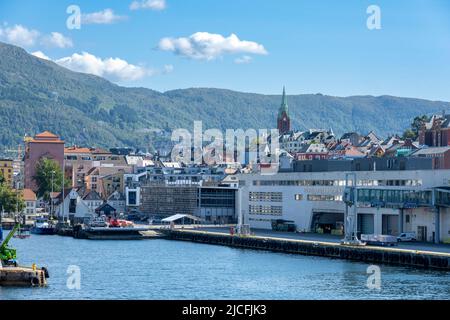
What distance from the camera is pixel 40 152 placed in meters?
151

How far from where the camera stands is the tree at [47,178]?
13812 cm

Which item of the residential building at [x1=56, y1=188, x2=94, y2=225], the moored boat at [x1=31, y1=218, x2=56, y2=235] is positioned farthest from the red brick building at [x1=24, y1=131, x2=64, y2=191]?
the moored boat at [x1=31, y1=218, x2=56, y2=235]

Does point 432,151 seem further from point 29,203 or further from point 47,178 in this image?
point 47,178

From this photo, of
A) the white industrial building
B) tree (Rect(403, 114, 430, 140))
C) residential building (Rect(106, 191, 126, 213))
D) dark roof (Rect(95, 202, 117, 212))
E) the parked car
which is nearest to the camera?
the white industrial building

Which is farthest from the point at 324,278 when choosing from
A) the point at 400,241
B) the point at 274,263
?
the point at 400,241

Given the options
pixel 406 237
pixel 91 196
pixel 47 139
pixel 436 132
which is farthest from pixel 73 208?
pixel 406 237

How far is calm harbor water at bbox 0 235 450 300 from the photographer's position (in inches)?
1517

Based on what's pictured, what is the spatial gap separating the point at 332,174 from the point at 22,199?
57.5 m

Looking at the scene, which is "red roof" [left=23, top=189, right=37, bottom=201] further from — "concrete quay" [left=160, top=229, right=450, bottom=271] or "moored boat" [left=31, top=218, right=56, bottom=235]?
"concrete quay" [left=160, top=229, right=450, bottom=271]

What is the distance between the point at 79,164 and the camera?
511 ft

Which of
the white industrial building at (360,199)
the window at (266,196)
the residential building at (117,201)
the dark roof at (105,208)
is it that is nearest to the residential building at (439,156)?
the white industrial building at (360,199)

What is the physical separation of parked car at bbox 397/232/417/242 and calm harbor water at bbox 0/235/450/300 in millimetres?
7607

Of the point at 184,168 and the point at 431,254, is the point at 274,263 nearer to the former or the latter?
the point at 431,254

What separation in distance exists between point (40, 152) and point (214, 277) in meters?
108
